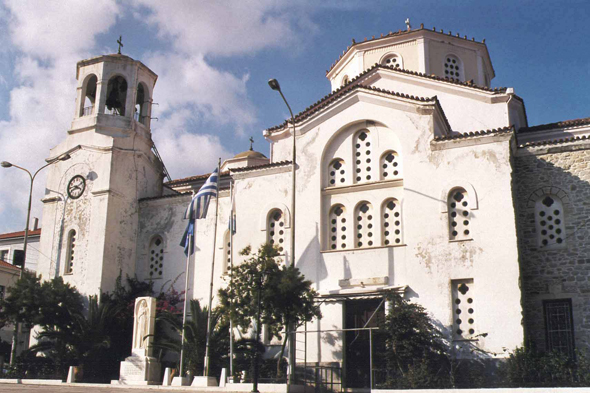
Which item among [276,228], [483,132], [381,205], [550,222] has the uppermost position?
[483,132]

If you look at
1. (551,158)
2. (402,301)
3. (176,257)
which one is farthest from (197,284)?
(551,158)

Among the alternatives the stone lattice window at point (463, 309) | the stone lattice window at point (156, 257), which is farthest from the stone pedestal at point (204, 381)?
the stone lattice window at point (156, 257)

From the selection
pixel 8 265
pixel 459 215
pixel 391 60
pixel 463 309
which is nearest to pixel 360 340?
pixel 463 309

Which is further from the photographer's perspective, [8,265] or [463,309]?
[8,265]

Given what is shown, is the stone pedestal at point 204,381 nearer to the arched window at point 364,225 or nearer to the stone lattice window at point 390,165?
the arched window at point 364,225

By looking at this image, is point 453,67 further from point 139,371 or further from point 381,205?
point 139,371

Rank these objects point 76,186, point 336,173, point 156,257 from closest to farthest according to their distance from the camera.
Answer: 1. point 336,173
2. point 156,257
3. point 76,186

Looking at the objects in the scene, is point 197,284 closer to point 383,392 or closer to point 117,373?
point 117,373

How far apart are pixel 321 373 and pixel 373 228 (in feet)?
18.8

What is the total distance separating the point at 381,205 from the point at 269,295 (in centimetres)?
651

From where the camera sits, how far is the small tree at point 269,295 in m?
21.2

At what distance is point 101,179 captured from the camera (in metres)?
30.4

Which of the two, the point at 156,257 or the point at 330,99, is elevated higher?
the point at 330,99

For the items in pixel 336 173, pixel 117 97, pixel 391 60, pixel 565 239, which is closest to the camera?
pixel 565 239
